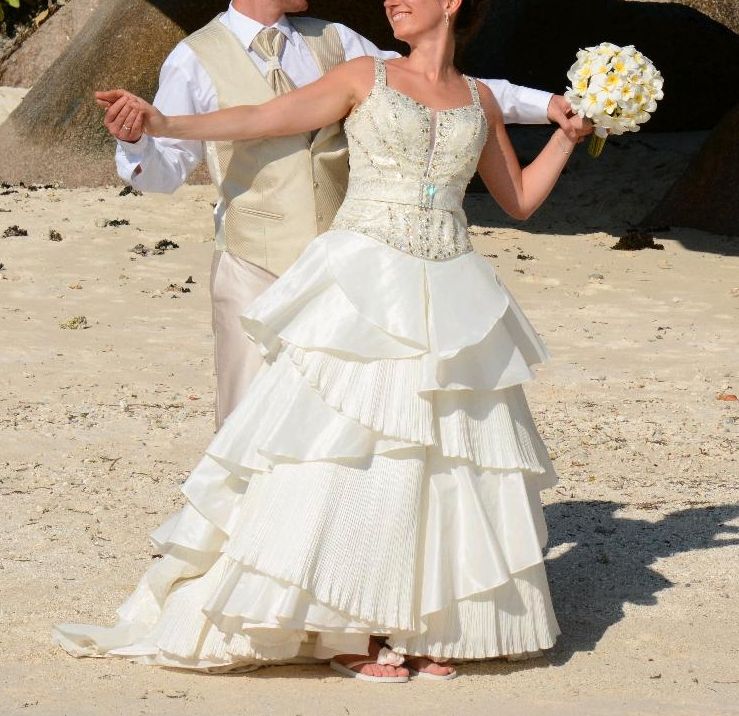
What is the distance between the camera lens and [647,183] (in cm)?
1271

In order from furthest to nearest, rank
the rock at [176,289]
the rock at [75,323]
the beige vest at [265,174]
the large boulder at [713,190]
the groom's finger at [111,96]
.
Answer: the large boulder at [713,190] < the rock at [176,289] < the rock at [75,323] < the beige vest at [265,174] < the groom's finger at [111,96]

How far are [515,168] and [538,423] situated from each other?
253 cm

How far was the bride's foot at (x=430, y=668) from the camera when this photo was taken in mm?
4008

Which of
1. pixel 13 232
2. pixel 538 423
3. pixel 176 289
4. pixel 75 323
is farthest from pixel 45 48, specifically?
pixel 538 423

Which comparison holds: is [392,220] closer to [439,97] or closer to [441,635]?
[439,97]

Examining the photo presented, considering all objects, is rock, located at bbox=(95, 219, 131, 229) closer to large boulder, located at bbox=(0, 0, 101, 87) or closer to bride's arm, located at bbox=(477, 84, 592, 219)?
large boulder, located at bbox=(0, 0, 101, 87)

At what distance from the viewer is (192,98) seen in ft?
14.4

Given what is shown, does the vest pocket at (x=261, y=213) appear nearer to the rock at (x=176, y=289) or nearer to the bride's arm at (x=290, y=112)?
the bride's arm at (x=290, y=112)

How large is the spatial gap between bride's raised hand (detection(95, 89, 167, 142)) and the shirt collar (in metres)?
0.50

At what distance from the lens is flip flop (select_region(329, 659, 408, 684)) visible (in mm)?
3957

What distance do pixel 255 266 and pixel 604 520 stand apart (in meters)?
1.78

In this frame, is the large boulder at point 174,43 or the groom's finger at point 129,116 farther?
the large boulder at point 174,43

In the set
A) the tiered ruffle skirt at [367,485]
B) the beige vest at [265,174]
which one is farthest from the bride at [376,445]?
the beige vest at [265,174]

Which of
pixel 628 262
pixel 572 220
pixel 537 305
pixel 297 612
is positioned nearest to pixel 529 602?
pixel 297 612
